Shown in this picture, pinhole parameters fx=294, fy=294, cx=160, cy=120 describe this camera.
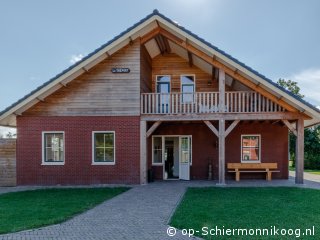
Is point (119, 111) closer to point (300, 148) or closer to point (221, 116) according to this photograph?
point (221, 116)

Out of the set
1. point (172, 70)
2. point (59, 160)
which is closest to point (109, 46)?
point (172, 70)

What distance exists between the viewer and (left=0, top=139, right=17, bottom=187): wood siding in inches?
542

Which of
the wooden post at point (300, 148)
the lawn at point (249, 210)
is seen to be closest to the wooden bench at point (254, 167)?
the wooden post at point (300, 148)

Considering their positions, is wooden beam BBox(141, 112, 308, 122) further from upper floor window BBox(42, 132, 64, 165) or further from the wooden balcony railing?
upper floor window BBox(42, 132, 64, 165)


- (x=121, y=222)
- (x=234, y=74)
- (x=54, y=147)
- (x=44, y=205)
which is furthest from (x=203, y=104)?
(x=44, y=205)

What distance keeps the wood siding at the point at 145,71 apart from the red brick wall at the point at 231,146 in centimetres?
248

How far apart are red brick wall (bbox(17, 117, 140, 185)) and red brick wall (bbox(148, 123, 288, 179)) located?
7.10 feet

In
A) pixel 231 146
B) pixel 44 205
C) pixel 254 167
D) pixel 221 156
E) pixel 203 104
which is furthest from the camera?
pixel 231 146

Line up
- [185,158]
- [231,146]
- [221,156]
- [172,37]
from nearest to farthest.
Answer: [221,156], [172,37], [231,146], [185,158]

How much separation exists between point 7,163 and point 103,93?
5.59 metres

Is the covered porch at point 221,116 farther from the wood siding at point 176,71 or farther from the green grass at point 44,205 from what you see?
the green grass at point 44,205

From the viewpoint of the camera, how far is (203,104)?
13305 millimetres

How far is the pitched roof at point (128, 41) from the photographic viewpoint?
481 inches

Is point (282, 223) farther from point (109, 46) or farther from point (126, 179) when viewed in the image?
point (109, 46)
